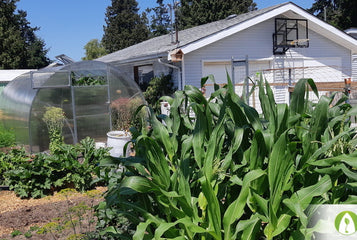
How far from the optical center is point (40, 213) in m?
5.02

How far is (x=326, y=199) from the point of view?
2.19 metres

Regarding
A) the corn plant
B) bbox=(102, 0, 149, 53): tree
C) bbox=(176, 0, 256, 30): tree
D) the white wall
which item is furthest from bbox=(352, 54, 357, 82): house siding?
bbox=(102, 0, 149, 53): tree

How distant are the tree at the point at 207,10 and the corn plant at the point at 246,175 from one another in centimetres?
3556

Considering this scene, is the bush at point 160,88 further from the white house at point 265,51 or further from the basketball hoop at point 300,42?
the basketball hoop at point 300,42

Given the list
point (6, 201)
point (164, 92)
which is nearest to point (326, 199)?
point (6, 201)

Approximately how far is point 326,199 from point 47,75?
8517 mm

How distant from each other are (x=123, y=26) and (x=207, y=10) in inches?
A: 618

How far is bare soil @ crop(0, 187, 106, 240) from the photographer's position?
4.04m

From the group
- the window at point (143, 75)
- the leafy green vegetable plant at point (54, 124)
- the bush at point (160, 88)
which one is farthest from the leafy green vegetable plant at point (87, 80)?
the window at point (143, 75)

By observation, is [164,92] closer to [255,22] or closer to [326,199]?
[255,22]

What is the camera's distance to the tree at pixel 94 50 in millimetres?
45375

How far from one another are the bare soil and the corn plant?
1.70 meters

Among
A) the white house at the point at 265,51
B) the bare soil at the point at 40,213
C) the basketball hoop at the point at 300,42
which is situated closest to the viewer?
the bare soil at the point at 40,213

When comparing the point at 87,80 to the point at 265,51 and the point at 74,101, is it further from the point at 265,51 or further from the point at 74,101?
the point at 265,51
